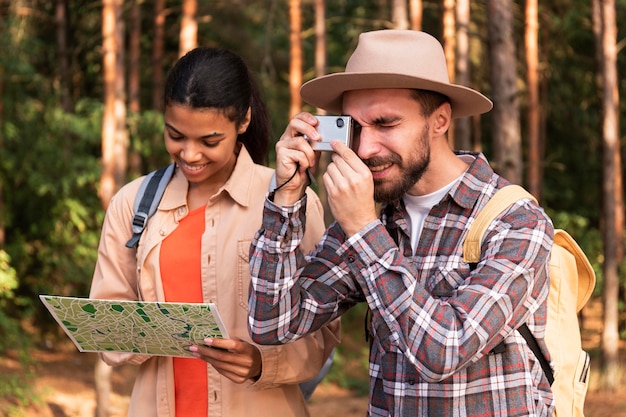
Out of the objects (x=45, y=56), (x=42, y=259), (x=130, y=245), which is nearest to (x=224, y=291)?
(x=130, y=245)

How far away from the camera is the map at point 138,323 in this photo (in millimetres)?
2783

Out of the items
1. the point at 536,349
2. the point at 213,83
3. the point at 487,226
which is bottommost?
the point at 536,349

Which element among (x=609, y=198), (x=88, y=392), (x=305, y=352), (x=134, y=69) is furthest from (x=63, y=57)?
(x=305, y=352)

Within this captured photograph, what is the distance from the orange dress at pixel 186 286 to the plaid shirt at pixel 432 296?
45 cm

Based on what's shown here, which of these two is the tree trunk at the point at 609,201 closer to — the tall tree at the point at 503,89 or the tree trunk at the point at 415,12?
the tree trunk at the point at 415,12

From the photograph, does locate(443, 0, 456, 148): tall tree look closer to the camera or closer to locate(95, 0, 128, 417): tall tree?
locate(95, 0, 128, 417): tall tree

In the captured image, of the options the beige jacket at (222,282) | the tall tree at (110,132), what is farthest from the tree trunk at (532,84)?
the beige jacket at (222,282)

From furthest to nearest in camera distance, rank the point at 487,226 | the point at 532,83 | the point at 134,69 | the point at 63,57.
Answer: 1. the point at 134,69
2. the point at 63,57
3. the point at 532,83
4. the point at 487,226

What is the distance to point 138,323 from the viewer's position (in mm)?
2918

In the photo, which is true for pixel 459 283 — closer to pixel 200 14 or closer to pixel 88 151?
pixel 88 151

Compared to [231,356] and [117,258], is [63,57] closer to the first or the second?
[117,258]

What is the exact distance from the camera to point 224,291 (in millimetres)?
3197

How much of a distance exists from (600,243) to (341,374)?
18.5ft

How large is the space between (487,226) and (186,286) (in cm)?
120
